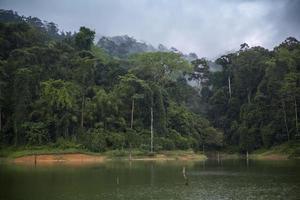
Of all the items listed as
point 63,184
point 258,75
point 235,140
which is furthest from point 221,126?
point 63,184

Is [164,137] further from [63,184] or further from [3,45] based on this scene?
[63,184]

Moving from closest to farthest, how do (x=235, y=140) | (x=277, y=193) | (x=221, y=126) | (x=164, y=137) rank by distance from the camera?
(x=277, y=193)
(x=164, y=137)
(x=235, y=140)
(x=221, y=126)

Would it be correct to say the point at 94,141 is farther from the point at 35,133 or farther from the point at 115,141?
the point at 35,133

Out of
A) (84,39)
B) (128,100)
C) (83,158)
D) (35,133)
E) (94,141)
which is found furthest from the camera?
(84,39)

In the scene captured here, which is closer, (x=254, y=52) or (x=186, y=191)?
(x=186, y=191)

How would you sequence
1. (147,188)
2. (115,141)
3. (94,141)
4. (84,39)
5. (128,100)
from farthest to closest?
(84,39) < (128,100) < (115,141) < (94,141) < (147,188)

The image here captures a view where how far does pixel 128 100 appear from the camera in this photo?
86500 millimetres

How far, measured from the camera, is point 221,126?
107m

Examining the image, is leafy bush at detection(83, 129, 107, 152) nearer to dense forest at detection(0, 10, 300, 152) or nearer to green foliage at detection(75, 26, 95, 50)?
A: dense forest at detection(0, 10, 300, 152)

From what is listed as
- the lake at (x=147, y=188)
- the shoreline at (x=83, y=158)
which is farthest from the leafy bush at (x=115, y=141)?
the lake at (x=147, y=188)

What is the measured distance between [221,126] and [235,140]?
7716 millimetres

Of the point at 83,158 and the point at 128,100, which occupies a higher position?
the point at 128,100

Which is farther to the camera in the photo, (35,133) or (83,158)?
(35,133)

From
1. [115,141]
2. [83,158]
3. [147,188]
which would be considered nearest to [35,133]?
[83,158]
